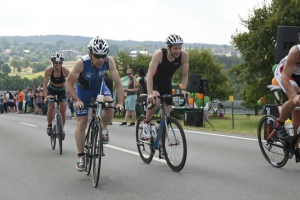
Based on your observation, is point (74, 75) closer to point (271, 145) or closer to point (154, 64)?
point (154, 64)

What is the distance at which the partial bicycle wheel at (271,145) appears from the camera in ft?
27.4

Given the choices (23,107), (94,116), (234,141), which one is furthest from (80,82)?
(23,107)

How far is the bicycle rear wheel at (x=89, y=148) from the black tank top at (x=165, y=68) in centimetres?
155

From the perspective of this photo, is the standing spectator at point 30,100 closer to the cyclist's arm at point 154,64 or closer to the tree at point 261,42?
the tree at point 261,42

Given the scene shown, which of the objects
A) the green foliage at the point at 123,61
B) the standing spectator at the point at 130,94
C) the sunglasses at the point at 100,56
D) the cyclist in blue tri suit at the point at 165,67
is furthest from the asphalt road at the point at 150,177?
the green foliage at the point at 123,61

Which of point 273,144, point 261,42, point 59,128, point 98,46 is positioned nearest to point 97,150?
point 98,46

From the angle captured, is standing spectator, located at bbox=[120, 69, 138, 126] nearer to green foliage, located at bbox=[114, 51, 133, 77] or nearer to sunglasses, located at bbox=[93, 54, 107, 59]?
sunglasses, located at bbox=[93, 54, 107, 59]

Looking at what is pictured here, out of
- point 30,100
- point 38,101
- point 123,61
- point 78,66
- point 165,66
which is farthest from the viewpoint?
point 123,61

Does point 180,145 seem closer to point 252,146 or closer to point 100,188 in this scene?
point 100,188

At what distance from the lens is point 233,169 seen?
848cm

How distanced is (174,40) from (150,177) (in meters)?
2.01

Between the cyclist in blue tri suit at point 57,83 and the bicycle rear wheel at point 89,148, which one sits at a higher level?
the cyclist in blue tri suit at point 57,83

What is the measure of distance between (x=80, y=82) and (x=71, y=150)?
12.8 ft

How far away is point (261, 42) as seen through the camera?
4709 cm
